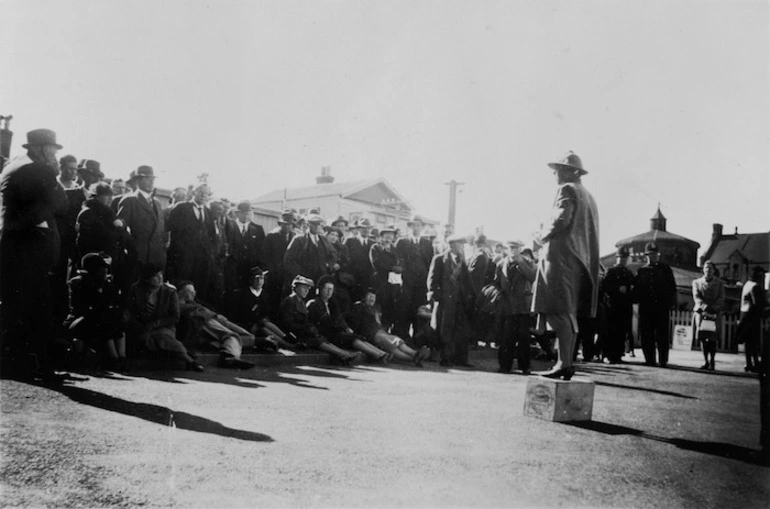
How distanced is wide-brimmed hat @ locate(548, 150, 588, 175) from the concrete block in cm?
196

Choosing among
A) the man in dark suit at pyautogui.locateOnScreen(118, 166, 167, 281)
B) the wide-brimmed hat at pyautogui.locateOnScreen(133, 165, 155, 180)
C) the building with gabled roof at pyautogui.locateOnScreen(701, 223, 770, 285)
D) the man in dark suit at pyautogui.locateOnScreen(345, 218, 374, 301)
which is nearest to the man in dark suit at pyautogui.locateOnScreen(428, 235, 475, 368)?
the man in dark suit at pyautogui.locateOnScreen(345, 218, 374, 301)

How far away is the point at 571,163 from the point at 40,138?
5129mm

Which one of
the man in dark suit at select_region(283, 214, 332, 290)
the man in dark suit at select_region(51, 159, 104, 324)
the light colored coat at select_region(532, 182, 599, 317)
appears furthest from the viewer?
the man in dark suit at select_region(283, 214, 332, 290)

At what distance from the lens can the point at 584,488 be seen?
3.89 meters

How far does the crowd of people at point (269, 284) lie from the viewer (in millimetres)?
6285

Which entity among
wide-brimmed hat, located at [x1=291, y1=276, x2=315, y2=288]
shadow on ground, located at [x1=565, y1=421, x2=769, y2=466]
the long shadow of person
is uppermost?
wide-brimmed hat, located at [x1=291, y1=276, x2=315, y2=288]

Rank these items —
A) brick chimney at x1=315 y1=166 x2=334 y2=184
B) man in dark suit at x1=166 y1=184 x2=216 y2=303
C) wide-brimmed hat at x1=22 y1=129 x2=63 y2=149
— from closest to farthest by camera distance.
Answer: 1. wide-brimmed hat at x1=22 y1=129 x2=63 y2=149
2. man in dark suit at x1=166 y1=184 x2=216 y2=303
3. brick chimney at x1=315 y1=166 x2=334 y2=184

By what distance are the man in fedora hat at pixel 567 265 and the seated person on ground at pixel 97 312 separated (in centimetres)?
471

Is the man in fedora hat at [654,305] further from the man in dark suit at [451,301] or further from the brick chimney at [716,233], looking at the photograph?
the brick chimney at [716,233]

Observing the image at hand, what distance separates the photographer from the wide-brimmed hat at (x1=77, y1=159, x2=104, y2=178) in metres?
10.5

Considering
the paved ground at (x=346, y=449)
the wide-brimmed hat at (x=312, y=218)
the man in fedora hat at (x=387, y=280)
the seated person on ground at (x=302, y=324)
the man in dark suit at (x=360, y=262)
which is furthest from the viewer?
the man in dark suit at (x=360, y=262)

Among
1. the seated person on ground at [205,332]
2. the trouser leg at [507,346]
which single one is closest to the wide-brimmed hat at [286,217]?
the seated person on ground at [205,332]

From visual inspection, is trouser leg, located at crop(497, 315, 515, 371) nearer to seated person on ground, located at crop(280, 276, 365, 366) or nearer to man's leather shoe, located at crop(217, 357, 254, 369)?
seated person on ground, located at crop(280, 276, 365, 366)

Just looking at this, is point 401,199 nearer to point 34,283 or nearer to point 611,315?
point 611,315
